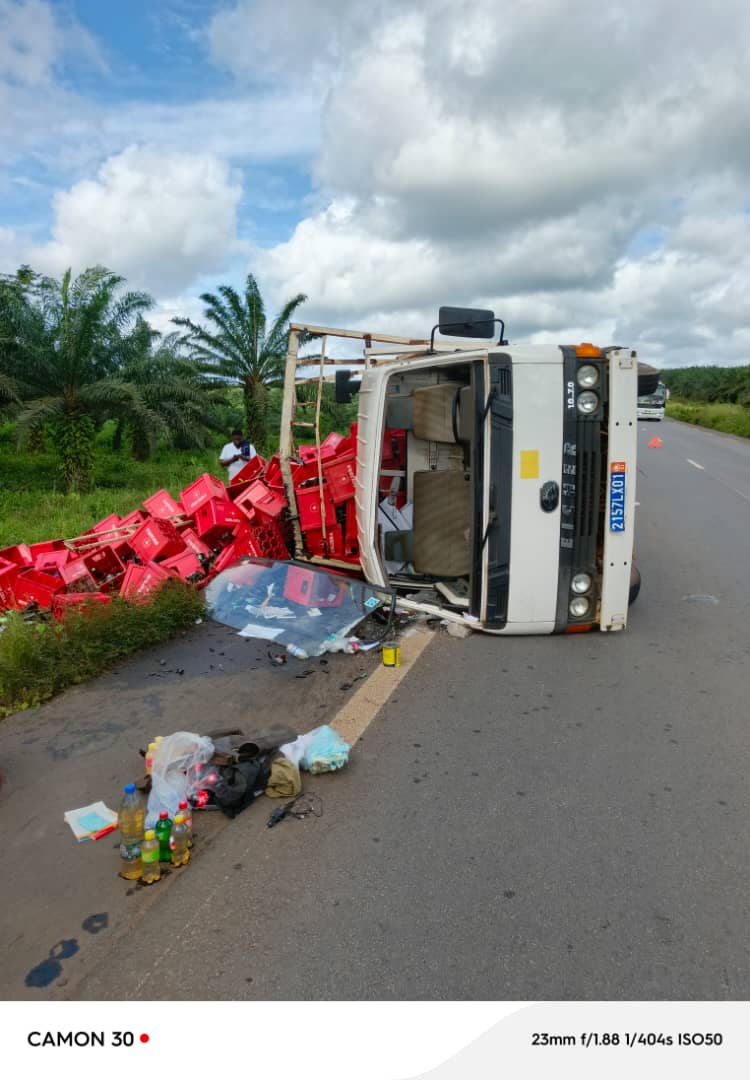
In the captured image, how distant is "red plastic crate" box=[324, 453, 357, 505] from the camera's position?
7418 mm

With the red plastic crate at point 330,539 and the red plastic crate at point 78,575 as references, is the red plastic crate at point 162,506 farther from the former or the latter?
the red plastic crate at point 330,539

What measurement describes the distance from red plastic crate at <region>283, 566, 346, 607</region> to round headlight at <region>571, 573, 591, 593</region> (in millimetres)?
1949

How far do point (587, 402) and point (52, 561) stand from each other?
5291mm

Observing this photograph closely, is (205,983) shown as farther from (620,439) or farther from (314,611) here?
(620,439)

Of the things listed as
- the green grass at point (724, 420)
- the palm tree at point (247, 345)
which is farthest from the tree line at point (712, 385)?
the palm tree at point (247, 345)

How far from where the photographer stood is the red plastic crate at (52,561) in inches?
281

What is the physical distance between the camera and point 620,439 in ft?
17.7

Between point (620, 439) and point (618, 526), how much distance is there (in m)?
0.66

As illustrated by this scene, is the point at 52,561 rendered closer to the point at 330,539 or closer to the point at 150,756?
the point at 330,539

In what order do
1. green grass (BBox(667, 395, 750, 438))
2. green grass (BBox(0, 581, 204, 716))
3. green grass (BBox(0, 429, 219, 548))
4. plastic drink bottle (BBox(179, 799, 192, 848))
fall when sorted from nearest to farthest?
plastic drink bottle (BBox(179, 799, 192, 848)) → green grass (BBox(0, 581, 204, 716)) → green grass (BBox(0, 429, 219, 548)) → green grass (BBox(667, 395, 750, 438))

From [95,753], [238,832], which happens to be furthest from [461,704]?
[95,753]

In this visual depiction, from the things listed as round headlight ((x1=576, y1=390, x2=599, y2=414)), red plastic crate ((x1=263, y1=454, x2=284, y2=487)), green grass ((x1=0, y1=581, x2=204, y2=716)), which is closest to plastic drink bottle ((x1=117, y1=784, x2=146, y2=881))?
green grass ((x1=0, y1=581, x2=204, y2=716))

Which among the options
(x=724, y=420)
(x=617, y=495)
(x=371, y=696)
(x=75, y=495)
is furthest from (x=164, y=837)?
(x=724, y=420)

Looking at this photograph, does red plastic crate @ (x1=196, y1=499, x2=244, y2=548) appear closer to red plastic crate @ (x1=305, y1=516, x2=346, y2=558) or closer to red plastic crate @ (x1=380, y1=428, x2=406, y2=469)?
red plastic crate @ (x1=305, y1=516, x2=346, y2=558)
